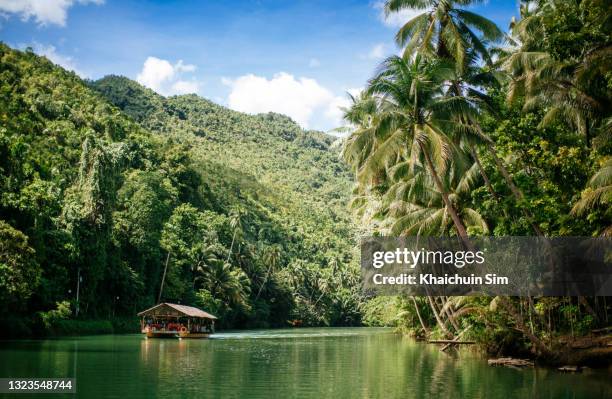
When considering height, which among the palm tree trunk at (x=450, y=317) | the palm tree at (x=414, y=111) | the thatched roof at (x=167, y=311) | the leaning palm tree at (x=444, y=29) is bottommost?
the thatched roof at (x=167, y=311)

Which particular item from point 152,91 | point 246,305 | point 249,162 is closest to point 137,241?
point 246,305

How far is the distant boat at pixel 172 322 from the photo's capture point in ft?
147

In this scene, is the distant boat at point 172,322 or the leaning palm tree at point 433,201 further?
the distant boat at point 172,322

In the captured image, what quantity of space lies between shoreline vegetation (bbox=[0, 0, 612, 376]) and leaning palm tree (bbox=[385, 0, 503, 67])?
0.22ft

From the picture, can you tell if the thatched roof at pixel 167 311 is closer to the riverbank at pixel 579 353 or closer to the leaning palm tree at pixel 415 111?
the leaning palm tree at pixel 415 111

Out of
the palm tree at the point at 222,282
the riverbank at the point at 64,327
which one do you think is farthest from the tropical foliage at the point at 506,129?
the palm tree at the point at 222,282

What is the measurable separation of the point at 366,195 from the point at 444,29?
1733 cm

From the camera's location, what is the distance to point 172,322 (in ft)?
159

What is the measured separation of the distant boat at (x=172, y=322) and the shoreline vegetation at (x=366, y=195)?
17.2 ft

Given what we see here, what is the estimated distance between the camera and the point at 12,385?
632 inches

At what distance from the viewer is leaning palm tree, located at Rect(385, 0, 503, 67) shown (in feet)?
77.3

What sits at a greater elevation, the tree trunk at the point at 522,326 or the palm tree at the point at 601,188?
the palm tree at the point at 601,188

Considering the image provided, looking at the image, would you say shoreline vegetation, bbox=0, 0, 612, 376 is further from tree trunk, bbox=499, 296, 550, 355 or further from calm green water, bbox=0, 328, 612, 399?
calm green water, bbox=0, 328, 612, 399

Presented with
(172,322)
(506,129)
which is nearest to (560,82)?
(506,129)
